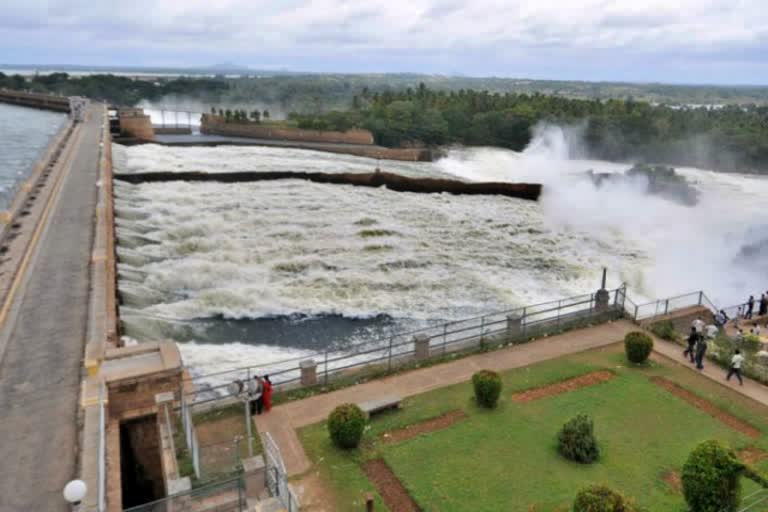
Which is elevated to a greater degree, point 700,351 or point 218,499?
point 700,351

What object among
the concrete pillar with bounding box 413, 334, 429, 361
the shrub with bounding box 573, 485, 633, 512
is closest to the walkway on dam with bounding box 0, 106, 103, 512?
the shrub with bounding box 573, 485, 633, 512

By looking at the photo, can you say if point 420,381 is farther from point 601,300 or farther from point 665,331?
point 665,331

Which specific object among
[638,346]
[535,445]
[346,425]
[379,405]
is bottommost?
[535,445]

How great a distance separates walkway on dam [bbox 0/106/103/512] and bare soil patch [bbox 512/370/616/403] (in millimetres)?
9739

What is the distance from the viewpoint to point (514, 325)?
17516 millimetres

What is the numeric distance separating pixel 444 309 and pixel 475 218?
1466 centimetres

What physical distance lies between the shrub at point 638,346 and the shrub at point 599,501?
7.45 m

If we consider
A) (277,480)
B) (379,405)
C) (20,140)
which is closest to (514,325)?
(379,405)

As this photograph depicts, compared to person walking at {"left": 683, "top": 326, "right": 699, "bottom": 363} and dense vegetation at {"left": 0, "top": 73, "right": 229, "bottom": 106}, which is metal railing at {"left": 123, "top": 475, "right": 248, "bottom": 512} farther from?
dense vegetation at {"left": 0, "top": 73, "right": 229, "bottom": 106}

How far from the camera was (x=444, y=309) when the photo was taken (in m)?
22.8

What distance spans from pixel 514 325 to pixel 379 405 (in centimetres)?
602

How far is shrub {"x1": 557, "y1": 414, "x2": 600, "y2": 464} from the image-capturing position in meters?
11.8

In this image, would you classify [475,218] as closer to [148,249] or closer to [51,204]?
[148,249]

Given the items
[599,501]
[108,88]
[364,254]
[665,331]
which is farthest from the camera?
[108,88]
